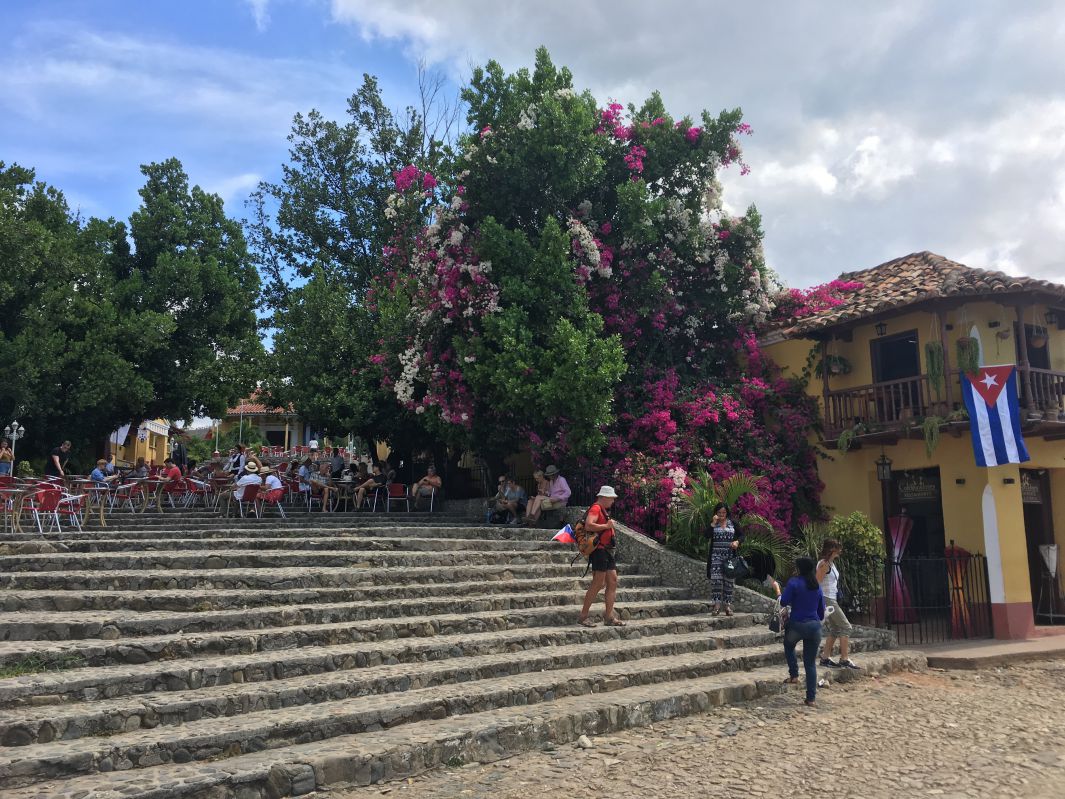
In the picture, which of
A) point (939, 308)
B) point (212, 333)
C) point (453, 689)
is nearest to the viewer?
point (453, 689)

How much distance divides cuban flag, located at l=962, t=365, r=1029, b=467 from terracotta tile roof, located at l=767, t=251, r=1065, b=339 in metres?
1.43

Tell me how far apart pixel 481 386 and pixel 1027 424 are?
8.58m

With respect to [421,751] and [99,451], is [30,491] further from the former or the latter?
[99,451]

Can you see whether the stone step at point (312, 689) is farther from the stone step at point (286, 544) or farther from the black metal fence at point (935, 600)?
the black metal fence at point (935, 600)

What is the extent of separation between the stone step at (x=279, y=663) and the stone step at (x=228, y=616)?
1.81 feet

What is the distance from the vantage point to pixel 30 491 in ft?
36.4

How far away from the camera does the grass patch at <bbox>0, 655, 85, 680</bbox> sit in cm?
620

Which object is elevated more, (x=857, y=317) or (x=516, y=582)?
(x=857, y=317)

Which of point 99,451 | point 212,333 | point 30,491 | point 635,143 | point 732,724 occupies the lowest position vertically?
point 732,724

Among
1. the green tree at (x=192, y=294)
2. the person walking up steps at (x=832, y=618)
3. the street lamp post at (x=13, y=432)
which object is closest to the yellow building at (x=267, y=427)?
the green tree at (x=192, y=294)

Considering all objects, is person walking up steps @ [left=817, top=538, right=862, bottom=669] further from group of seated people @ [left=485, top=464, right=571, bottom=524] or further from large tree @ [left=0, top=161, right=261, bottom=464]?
large tree @ [left=0, top=161, right=261, bottom=464]

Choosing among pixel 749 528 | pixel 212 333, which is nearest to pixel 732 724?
pixel 749 528

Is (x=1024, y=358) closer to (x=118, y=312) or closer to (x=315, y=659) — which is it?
(x=315, y=659)

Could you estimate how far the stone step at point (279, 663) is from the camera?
5.89 metres
